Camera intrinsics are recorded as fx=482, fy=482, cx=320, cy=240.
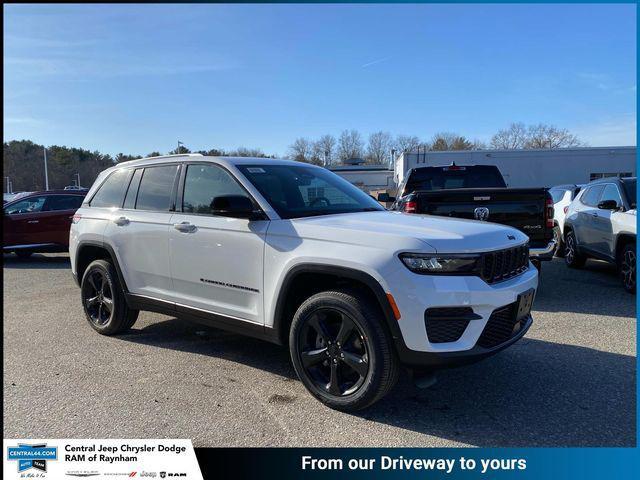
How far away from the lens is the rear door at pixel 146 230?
14.8 feet

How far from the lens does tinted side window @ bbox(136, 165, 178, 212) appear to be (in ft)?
15.2

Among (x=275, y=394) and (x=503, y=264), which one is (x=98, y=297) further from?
(x=503, y=264)

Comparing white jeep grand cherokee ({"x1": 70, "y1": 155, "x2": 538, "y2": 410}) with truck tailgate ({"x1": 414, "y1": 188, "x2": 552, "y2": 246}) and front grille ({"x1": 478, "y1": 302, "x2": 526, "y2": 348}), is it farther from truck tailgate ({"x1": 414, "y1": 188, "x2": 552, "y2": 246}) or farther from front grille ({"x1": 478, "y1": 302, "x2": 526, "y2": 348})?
truck tailgate ({"x1": 414, "y1": 188, "x2": 552, "y2": 246})

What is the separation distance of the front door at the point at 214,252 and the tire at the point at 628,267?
5717 mm

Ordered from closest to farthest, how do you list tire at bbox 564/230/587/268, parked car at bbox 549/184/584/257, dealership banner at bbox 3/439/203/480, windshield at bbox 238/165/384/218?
dealership banner at bbox 3/439/203/480 → windshield at bbox 238/165/384/218 → tire at bbox 564/230/587/268 → parked car at bbox 549/184/584/257

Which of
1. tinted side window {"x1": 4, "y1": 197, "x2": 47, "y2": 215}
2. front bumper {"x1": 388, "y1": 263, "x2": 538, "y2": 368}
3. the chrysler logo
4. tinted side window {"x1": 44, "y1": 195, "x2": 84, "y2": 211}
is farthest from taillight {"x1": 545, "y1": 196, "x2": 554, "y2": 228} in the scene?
tinted side window {"x1": 4, "y1": 197, "x2": 47, "y2": 215}

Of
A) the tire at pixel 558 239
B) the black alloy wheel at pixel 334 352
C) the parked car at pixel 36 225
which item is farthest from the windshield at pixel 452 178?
the parked car at pixel 36 225

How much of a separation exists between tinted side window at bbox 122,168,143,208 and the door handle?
0.94 meters

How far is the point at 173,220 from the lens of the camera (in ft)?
14.4

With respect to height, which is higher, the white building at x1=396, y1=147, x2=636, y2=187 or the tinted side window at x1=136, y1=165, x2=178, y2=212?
the white building at x1=396, y1=147, x2=636, y2=187

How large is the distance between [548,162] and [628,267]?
16.6 meters

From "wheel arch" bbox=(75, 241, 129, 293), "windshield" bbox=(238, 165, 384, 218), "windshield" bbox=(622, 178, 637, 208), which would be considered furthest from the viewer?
"windshield" bbox=(622, 178, 637, 208)

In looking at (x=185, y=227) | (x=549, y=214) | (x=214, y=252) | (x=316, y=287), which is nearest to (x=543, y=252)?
(x=549, y=214)

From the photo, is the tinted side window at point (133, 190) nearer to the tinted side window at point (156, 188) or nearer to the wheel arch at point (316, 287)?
the tinted side window at point (156, 188)
